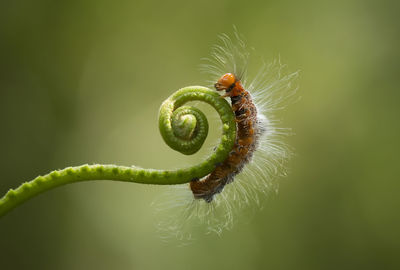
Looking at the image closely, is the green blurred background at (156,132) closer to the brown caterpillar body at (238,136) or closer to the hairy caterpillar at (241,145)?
the hairy caterpillar at (241,145)

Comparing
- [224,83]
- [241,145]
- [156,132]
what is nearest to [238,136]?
[241,145]

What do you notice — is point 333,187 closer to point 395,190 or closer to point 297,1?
point 395,190

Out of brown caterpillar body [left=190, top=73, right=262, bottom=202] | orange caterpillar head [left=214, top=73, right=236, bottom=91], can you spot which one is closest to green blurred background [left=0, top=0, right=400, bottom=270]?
brown caterpillar body [left=190, top=73, right=262, bottom=202]

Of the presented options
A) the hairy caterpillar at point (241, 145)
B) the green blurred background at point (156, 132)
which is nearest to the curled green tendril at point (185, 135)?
the hairy caterpillar at point (241, 145)

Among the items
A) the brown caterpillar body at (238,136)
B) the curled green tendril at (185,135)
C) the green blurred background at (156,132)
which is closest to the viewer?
the curled green tendril at (185,135)

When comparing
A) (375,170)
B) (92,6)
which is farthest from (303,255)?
(92,6)

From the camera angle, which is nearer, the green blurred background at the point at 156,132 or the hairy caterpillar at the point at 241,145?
the hairy caterpillar at the point at 241,145

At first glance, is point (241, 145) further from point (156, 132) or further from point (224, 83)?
point (156, 132)

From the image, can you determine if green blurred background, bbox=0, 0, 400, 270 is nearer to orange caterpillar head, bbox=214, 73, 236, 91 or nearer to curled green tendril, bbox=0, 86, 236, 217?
orange caterpillar head, bbox=214, 73, 236, 91
